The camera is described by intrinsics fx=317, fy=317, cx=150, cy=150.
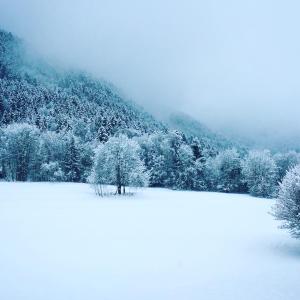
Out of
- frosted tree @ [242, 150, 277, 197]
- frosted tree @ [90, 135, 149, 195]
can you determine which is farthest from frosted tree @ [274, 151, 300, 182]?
frosted tree @ [90, 135, 149, 195]

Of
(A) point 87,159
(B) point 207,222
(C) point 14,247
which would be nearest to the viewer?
(C) point 14,247

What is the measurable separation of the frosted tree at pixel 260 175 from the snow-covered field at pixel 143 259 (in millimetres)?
47448

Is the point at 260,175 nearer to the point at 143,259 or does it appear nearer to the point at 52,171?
the point at 52,171

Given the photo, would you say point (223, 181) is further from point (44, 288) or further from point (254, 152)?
point (44, 288)

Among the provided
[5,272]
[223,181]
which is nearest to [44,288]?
[5,272]

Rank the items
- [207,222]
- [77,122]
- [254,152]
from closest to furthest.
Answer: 1. [207,222]
2. [254,152]
3. [77,122]

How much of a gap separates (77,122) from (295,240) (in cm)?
15052

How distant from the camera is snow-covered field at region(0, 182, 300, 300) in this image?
1452 centimetres

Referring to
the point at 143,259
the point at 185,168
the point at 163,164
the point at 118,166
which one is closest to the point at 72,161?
the point at 163,164

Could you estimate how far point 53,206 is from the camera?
143 ft

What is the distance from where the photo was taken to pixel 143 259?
19.6m

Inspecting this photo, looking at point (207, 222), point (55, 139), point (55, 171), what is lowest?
point (207, 222)

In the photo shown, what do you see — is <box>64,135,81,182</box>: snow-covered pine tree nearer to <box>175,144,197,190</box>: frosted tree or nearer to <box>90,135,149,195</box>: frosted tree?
<box>90,135,149,195</box>: frosted tree

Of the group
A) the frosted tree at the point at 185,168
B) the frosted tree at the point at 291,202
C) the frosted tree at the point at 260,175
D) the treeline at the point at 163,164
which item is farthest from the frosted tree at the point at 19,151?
the frosted tree at the point at 291,202
